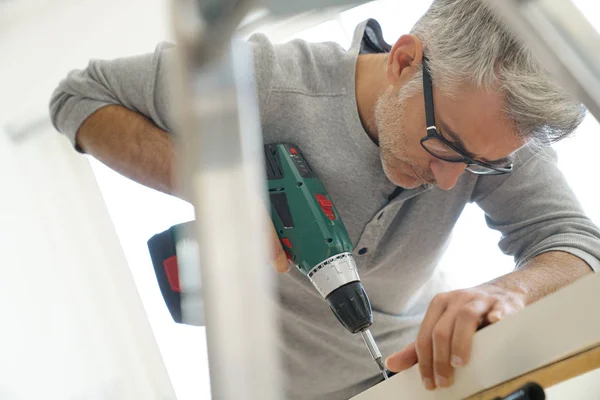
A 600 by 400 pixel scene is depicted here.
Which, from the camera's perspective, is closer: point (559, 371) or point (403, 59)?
point (559, 371)

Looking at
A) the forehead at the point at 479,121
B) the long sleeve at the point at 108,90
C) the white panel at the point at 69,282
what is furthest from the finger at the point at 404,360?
the white panel at the point at 69,282

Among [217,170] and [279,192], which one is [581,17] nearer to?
[217,170]

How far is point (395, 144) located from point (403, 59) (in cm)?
12

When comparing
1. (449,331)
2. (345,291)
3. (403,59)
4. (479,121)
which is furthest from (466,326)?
(403,59)

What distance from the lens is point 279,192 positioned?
2.49ft

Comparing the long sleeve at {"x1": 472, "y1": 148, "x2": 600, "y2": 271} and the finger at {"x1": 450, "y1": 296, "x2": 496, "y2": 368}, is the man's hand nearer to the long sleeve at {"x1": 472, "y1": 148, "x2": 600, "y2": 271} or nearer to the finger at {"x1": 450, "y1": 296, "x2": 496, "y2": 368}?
the finger at {"x1": 450, "y1": 296, "x2": 496, "y2": 368}

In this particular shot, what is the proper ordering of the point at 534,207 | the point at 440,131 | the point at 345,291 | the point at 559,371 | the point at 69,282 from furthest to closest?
the point at 69,282 < the point at 534,207 < the point at 440,131 < the point at 345,291 < the point at 559,371

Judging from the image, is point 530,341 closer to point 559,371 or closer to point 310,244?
point 559,371

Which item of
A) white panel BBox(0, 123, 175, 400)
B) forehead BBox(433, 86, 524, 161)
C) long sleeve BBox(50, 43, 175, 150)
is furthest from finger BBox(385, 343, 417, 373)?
white panel BBox(0, 123, 175, 400)

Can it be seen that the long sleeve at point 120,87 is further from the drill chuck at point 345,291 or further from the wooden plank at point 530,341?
the wooden plank at point 530,341

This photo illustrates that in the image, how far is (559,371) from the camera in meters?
0.39

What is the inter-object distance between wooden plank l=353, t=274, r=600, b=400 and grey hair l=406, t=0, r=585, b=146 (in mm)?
343

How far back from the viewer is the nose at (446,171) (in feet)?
2.69

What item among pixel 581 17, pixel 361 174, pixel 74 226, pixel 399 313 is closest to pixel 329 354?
pixel 399 313
